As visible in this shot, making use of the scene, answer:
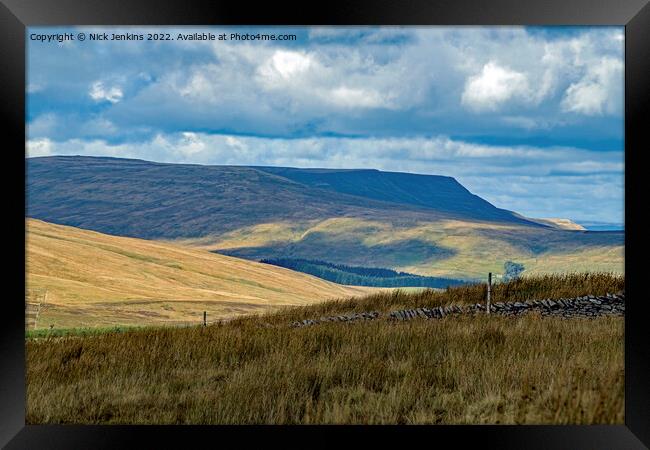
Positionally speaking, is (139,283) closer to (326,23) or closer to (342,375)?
(342,375)

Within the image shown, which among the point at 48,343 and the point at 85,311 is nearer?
the point at 48,343

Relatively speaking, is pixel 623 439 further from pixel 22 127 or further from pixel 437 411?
pixel 22 127

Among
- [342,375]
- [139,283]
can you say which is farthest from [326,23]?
[139,283]

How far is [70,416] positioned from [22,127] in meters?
3.12

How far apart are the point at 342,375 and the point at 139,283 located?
62355 mm

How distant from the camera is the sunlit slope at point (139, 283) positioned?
1570 inches

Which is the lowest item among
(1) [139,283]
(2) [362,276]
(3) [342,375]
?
(2) [362,276]

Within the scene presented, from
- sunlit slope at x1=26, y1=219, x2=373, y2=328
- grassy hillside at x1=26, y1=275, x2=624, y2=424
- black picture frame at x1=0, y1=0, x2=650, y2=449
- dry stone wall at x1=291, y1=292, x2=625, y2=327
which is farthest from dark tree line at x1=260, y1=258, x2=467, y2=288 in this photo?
black picture frame at x1=0, y1=0, x2=650, y2=449

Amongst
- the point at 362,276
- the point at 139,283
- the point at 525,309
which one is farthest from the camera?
the point at 362,276

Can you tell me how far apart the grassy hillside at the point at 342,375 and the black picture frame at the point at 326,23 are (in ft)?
1.51

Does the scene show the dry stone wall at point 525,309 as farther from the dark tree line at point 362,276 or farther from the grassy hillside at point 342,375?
the dark tree line at point 362,276

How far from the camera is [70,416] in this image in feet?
21.9

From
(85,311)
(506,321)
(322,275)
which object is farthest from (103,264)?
(322,275)

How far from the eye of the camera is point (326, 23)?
17.2 ft
